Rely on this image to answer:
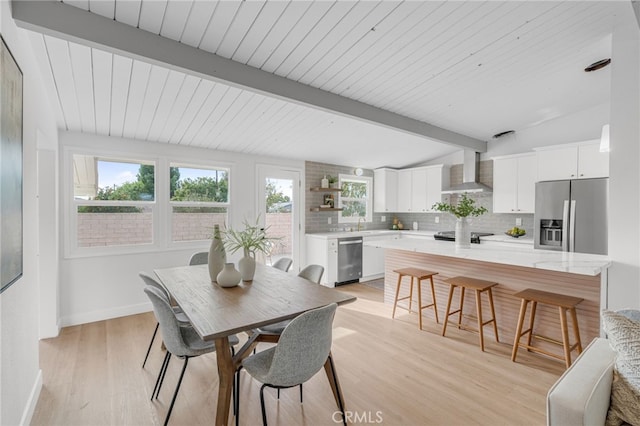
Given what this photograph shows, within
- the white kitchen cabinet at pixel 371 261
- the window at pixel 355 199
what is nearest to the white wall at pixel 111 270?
the window at pixel 355 199

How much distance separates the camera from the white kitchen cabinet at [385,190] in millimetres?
6172

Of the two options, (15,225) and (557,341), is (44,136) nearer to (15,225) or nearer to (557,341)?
(15,225)

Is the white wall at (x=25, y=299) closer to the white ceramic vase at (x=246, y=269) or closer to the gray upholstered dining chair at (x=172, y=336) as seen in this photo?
the gray upholstered dining chair at (x=172, y=336)

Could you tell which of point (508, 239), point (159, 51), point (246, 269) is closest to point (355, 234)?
point (508, 239)

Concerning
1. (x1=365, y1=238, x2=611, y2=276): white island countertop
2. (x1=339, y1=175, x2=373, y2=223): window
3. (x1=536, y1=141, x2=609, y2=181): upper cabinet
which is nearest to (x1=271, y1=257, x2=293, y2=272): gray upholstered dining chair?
(x1=365, y1=238, x2=611, y2=276): white island countertop

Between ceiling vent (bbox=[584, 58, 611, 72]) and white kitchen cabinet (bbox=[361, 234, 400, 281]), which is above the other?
ceiling vent (bbox=[584, 58, 611, 72])

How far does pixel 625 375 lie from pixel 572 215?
3.15 m

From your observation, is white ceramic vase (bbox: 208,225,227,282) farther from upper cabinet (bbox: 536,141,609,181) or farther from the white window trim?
upper cabinet (bbox: 536,141,609,181)

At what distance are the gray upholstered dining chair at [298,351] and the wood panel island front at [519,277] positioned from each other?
1.80m

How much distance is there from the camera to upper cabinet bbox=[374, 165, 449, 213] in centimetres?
574

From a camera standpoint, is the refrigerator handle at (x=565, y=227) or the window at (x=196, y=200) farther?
the window at (x=196, y=200)

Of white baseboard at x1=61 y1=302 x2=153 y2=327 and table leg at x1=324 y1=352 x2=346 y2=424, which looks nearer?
table leg at x1=324 y1=352 x2=346 y2=424

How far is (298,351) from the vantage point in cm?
151

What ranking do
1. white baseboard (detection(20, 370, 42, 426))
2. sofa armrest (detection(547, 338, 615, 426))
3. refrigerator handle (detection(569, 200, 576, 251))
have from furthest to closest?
refrigerator handle (detection(569, 200, 576, 251)) → white baseboard (detection(20, 370, 42, 426)) → sofa armrest (detection(547, 338, 615, 426))
